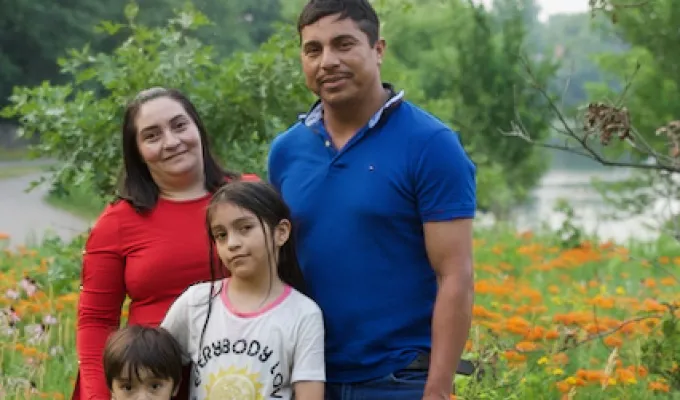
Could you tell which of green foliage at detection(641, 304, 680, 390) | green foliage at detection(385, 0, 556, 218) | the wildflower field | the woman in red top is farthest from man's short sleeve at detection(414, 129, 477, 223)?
green foliage at detection(385, 0, 556, 218)

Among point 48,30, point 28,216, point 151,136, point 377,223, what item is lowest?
point 377,223

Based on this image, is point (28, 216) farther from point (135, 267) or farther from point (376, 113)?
point (376, 113)

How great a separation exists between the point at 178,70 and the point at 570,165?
208ft

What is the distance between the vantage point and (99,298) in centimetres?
269

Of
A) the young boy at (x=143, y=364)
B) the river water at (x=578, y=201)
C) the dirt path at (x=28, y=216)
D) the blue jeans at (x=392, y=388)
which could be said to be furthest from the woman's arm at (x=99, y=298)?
the river water at (x=578, y=201)

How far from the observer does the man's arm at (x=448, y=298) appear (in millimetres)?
2266

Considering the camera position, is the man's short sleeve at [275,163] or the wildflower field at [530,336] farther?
the wildflower field at [530,336]

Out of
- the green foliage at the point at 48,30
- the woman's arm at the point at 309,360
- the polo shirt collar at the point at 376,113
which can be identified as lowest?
the woman's arm at the point at 309,360

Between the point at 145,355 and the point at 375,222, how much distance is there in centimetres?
63

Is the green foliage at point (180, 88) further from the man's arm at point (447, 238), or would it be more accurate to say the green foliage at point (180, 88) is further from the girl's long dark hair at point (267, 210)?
the man's arm at point (447, 238)

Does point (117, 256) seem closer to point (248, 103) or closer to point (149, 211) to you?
point (149, 211)

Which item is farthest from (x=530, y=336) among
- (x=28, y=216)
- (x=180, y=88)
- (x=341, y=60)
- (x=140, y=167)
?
(x=28, y=216)

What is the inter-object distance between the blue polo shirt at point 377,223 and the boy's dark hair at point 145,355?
0.35m

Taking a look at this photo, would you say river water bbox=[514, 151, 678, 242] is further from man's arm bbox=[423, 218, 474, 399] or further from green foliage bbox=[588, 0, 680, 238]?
man's arm bbox=[423, 218, 474, 399]
